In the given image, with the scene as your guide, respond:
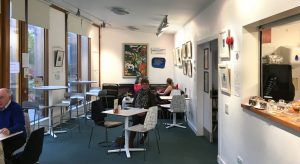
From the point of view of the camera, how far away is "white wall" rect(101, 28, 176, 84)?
37.2 ft

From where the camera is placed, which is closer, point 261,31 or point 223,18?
point 261,31

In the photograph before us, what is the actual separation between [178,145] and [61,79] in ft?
13.0

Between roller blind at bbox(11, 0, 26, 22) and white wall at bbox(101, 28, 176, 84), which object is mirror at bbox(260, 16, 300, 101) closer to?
roller blind at bbox(11, 0, 26, 22)

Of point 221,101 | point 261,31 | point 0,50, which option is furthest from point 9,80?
point 261,31

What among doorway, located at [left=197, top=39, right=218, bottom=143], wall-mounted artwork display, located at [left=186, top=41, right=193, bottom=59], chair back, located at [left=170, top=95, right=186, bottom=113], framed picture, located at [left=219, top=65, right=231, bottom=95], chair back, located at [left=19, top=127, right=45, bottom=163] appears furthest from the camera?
wall-mounted artwork display, located at [left=186, top=41, right=193, bottom=59]

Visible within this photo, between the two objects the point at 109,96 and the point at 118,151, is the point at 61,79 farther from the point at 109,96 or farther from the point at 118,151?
the point at 118,151

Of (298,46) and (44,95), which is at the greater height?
(298,46)

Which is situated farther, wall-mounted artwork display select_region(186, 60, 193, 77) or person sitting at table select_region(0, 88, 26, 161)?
wall-mounted artwork display select_region(186, 60, 193, 77)

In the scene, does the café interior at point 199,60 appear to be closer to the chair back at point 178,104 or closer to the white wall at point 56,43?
the white wall at point 56,43

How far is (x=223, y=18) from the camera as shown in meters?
4.57

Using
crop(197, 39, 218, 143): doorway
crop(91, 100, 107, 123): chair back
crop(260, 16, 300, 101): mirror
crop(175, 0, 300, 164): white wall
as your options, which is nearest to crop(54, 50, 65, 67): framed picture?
crop(91, 100, 107, 123): chair back

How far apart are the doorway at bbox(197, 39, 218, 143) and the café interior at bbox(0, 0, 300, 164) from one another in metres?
0.02

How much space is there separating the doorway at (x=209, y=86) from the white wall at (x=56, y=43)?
12.4 feet

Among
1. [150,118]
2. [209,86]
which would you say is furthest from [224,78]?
[209,86]
